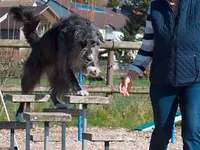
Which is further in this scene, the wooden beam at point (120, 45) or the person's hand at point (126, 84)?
the wooden beam at point (120, 45)

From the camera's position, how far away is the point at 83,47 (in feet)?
19.2

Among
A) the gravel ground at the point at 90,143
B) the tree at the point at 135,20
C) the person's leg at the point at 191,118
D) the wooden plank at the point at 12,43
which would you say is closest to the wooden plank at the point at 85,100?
the person's leg at the point at 191,118

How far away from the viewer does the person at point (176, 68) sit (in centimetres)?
385

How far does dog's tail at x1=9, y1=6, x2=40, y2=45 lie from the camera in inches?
262

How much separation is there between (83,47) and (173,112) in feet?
6.76

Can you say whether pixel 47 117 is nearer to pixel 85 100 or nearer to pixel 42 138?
pixel 85 100

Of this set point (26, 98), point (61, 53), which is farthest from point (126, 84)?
point (61, 53)

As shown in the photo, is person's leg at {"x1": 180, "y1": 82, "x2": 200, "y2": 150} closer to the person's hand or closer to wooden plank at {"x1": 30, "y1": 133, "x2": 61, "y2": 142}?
the person's hand

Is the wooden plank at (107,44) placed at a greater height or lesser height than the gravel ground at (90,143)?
greater

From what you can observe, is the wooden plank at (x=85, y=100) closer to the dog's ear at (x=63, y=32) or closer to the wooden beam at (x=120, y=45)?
the dog's ear at (x=63, y=32)

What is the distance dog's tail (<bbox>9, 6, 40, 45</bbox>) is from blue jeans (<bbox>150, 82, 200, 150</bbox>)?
2937 millimetres

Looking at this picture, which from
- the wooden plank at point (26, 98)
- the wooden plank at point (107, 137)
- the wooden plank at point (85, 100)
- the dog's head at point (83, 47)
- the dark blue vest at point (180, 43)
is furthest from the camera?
the dog's head at point (83, 47)

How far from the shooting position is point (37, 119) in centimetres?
453

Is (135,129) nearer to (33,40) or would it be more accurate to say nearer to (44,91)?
(44,91)
